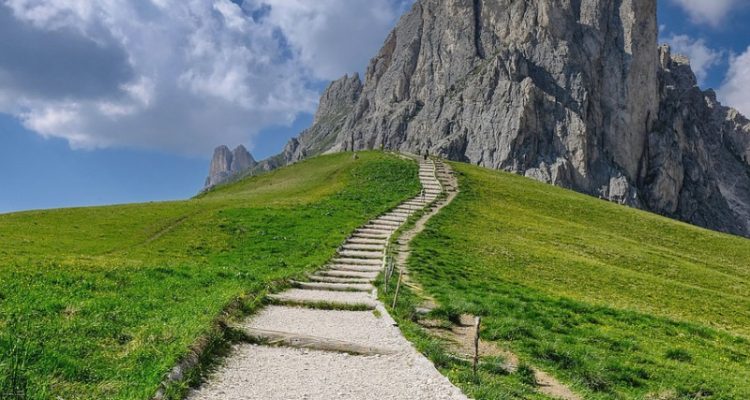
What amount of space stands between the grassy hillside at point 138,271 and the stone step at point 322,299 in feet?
3.61

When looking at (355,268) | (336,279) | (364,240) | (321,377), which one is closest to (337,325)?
(321,377)

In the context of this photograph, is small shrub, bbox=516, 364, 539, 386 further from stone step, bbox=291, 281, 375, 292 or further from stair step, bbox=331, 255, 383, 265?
stair step, bbox=331, 255, 383, 265

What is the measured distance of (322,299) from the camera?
61.5 feet

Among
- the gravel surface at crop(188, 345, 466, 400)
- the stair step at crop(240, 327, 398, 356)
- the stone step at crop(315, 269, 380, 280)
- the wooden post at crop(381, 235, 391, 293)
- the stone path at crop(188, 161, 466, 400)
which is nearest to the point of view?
the gravel surface at crop(188, 345, 466, 400)

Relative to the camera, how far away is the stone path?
9992 millimetres

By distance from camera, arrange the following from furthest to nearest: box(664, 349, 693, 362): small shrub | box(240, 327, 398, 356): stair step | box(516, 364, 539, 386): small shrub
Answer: box(664, 349, 693, 362): small shrub → box(240, 327, 398, 356): stair step → box(516, 364, 539, 386): small shrub

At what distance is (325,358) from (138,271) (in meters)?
11.8

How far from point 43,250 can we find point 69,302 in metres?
16.7

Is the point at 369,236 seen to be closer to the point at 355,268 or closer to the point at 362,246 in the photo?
the point at 362,246

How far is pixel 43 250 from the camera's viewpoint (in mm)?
27938

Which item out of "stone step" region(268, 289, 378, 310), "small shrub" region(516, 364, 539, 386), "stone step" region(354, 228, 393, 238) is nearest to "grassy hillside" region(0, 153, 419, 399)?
"stone step" region(354, 228, 393, 238)

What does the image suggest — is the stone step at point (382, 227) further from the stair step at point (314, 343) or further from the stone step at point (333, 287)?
the stair step at point (314, 343)

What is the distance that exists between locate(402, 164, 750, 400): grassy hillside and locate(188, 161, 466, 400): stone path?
1.19m

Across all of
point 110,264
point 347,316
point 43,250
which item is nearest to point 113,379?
point 347,316
